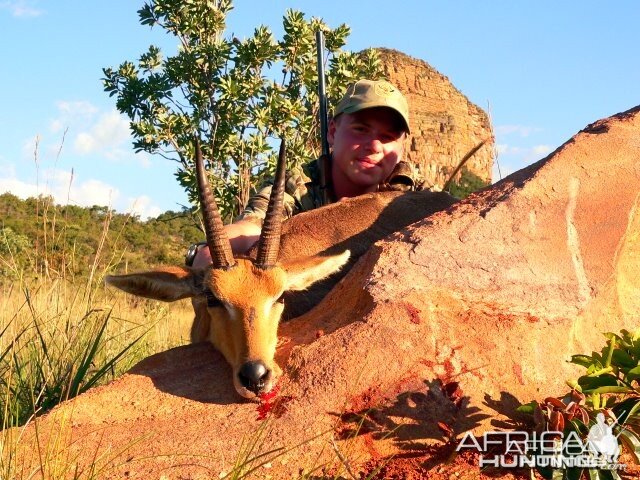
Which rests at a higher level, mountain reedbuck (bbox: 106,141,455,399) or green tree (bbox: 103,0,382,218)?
green tree (bbox: 103,0,382,218)

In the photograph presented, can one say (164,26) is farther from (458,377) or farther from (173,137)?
(458,377)

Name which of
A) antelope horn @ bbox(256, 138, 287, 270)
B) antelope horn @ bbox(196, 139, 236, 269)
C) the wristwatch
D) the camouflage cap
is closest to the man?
the camouflage cap

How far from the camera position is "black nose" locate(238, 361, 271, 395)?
4180mm

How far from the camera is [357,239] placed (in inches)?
231

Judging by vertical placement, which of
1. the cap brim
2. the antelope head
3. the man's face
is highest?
the cap brim

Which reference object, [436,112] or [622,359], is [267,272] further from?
[436,112]

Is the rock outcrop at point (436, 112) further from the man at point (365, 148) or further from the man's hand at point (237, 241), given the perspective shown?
the man's hand at point (237, 241)

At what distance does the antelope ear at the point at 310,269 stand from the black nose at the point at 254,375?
45.5 inches

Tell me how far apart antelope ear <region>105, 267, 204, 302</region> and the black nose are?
4.08ft

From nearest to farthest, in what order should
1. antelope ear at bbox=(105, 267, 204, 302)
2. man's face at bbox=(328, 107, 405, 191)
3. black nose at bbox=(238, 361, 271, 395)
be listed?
1. black nose at bbox=(238, 361, 271, 395)
2. antelope ear at bbox=(105, 267, 204, 302)
3. man's face at bbox=(328, 107, 405, 191)

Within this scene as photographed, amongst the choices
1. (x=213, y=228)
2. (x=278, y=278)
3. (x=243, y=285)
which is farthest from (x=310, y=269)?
(x=213, y=228)

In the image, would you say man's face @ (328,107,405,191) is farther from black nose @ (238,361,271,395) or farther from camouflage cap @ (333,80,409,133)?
black nose @ (238,361,271,395)

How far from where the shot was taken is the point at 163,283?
17.7 feet

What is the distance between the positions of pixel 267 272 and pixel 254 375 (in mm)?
1101
